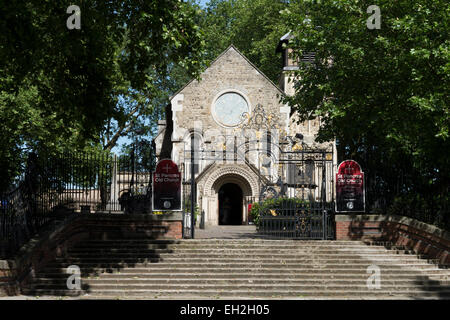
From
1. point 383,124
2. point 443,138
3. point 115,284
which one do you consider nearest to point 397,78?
point 383,124

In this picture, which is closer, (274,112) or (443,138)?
(443,138)

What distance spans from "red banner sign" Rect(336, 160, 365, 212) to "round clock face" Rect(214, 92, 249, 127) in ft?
52.6

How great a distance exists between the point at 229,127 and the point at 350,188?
16.0 meters

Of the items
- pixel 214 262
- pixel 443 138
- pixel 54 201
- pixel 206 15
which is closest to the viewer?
pixel 443 138

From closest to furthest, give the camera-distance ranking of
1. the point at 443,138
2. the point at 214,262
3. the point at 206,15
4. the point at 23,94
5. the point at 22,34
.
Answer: the point at 22,34, the point at 443,138, the point at 214,262, the point at 23,94, the point at 206,15

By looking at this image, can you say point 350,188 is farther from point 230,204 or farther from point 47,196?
point 230,204

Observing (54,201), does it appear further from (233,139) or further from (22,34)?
(233,139)

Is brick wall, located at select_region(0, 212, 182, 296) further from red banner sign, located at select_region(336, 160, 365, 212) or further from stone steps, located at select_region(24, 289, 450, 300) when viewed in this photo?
red banner sign, located at select_region(336, 160, 365, 212)

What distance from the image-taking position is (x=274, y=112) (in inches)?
1230

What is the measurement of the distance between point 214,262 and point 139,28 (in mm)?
6083

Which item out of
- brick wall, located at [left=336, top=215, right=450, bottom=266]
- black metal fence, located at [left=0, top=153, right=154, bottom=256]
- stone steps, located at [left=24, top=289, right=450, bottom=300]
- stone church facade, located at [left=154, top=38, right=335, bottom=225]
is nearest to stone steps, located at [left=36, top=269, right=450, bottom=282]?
stone steps, located at [left=24, top=289, right=450, bottom=300]

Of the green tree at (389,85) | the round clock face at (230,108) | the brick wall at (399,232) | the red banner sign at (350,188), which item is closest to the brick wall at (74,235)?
the red banner sign at (350,188)

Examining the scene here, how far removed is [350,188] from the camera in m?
15.4

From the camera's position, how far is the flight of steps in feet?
38.6
